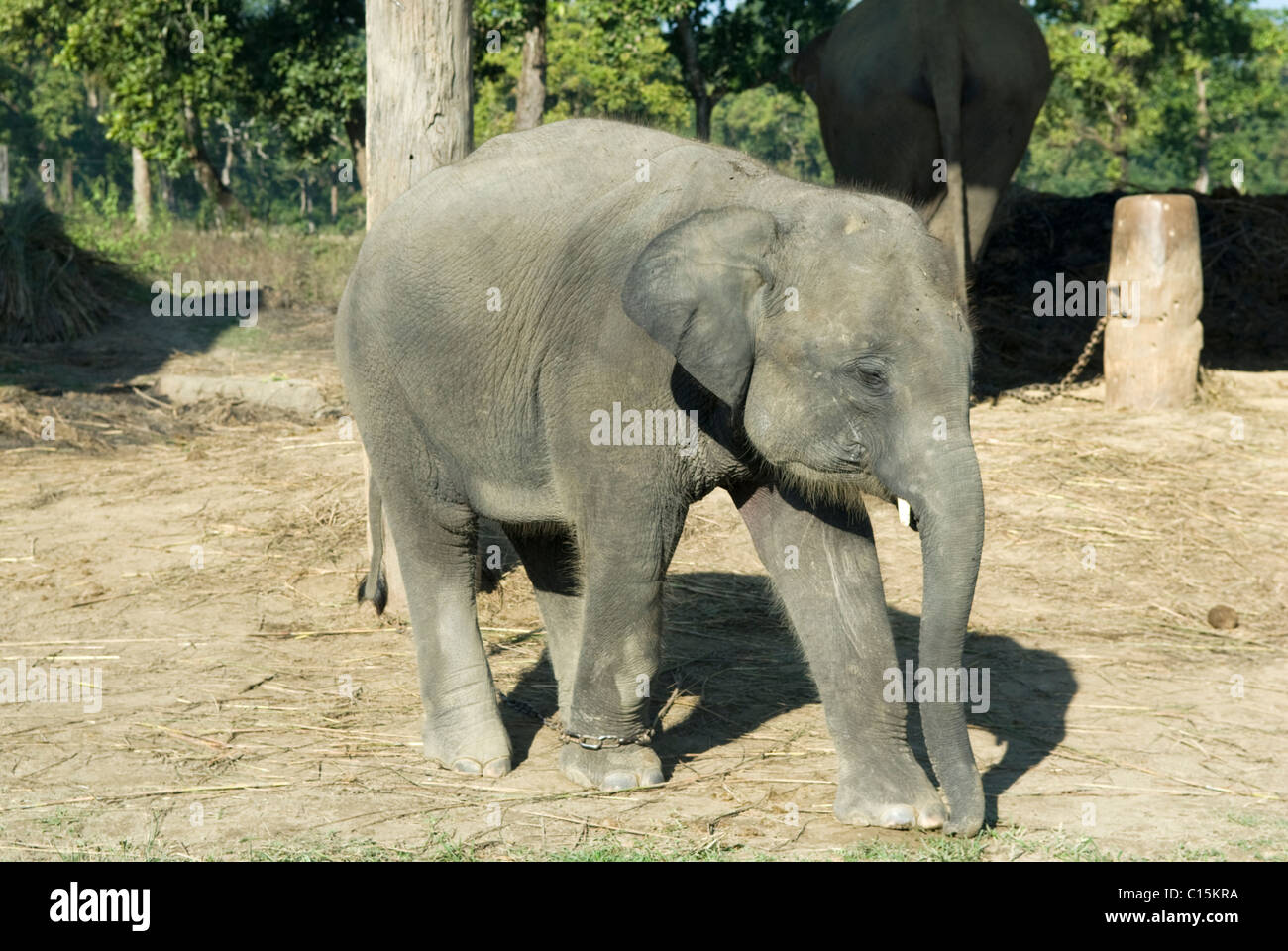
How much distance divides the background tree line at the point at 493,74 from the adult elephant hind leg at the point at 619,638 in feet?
4.48

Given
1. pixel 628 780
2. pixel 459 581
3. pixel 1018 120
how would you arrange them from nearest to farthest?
pixel 628 780 < pixel 459 581 < pixel 1018 120

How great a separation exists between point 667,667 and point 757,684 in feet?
1.32

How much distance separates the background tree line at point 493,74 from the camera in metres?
18.4

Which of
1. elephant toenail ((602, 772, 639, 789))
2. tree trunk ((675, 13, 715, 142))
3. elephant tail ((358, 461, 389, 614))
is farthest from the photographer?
Answer: tree trunk ((675, 13, 715, 142))

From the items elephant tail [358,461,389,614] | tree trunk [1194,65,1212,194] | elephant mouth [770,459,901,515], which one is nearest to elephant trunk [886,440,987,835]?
elephant mouth [770,459,901,515]

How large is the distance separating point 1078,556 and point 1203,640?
1.10 m

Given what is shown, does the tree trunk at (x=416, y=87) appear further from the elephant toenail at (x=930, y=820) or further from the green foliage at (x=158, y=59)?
the green foliage at (x=158, y=59)

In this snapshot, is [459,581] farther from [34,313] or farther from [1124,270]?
[34,313]

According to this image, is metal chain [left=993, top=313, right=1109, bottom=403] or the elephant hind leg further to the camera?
metal chain [left=993, top=313, right=1109, bottom=403]

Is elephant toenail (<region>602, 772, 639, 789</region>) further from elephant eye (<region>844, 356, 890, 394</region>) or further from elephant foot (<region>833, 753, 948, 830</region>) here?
elephant eye (<region>844, 356, 890, 394</region>)

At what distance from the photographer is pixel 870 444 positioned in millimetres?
3641

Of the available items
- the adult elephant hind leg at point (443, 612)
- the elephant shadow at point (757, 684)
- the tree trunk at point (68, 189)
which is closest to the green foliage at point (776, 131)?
the tree trunk at point (68, 189)

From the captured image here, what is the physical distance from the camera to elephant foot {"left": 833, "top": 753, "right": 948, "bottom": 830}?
3994mm

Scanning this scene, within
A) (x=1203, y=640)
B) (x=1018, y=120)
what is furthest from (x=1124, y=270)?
(x=1203, y=640)
